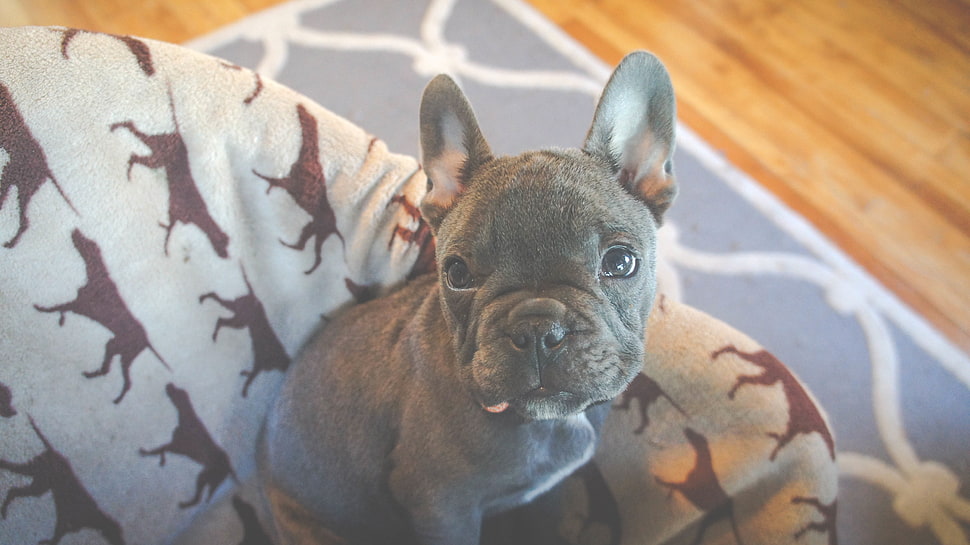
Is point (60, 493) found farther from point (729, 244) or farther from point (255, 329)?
point (729, 244)

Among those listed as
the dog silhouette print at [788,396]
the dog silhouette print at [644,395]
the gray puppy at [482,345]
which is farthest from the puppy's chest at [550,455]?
the dog silhouette print at [788,396]

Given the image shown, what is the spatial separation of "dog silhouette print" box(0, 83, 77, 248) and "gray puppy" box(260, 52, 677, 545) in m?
0.61

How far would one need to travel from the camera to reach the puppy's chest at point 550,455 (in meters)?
1.26

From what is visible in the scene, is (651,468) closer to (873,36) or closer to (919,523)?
(919,523)

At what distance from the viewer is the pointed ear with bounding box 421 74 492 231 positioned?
1.20 meters

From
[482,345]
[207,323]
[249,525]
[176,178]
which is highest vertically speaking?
[176,178]

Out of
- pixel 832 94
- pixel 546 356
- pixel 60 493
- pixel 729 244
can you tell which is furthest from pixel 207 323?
pixel 832 94

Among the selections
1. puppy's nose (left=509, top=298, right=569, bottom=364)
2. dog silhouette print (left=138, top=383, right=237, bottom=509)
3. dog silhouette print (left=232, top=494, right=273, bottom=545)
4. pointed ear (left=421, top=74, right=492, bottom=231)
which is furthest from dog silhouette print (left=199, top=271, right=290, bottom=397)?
puppy's nose (left=509, top=298, right=569, bottom=364)

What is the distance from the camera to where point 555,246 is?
3.49 feet

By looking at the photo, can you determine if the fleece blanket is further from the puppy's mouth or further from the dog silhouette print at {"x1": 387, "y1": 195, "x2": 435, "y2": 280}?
the puppy's mouth

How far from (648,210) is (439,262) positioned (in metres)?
0.39

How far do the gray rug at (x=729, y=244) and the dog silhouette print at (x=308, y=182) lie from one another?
1.10 m

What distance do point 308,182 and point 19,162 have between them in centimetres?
52

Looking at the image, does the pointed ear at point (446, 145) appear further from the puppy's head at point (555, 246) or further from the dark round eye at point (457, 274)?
the dark round eye at point (457, 274)
